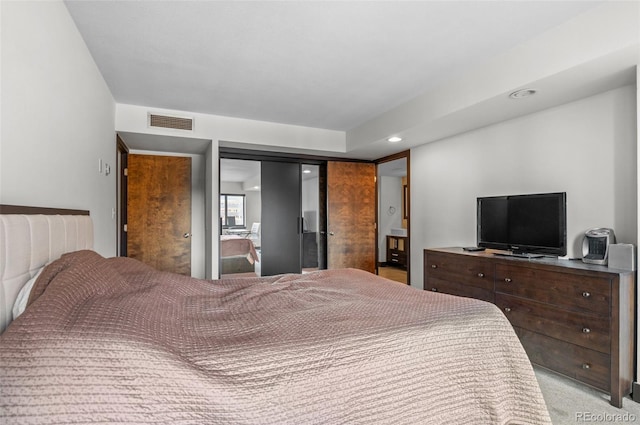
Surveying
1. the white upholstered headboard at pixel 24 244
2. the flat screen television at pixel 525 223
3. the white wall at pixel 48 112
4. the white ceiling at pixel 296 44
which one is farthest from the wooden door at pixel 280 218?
the white upholstered headboard at pixel 24 244

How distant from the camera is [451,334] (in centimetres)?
138

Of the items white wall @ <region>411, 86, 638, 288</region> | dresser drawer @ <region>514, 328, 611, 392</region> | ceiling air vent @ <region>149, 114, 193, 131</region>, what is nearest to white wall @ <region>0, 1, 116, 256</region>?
ceiling air vent @ <region>149, 114, 193, 131</region>

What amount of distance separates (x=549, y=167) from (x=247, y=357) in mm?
3146

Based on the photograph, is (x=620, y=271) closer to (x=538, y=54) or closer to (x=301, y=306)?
(x=538, y=54)

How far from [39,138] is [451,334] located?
2.16 metres

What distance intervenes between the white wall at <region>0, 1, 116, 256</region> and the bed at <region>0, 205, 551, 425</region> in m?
0.39

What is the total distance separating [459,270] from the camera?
3230mm

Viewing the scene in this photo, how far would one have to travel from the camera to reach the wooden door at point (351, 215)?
5.29m

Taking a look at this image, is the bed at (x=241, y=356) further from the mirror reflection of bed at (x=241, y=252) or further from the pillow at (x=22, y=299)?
the mirror reflection of bed at (x=241, y=252)

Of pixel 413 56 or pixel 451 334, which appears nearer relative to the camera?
pixel 451 334

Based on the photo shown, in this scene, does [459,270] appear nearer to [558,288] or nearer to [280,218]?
[558,288]

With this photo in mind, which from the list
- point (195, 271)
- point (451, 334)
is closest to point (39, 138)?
point (451, 334)

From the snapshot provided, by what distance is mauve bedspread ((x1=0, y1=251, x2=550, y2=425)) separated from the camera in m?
0.80

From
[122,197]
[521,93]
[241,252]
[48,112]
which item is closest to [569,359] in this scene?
[521,93]
